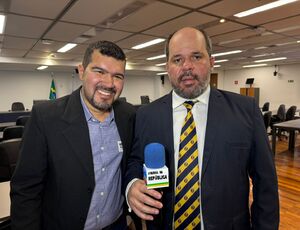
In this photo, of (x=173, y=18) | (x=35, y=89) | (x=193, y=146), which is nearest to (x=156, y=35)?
(x=173, y=18)

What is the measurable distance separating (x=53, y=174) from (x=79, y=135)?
24 centimetres

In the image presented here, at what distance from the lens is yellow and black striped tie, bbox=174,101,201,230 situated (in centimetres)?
103

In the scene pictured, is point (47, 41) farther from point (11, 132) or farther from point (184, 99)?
point (184, 99)

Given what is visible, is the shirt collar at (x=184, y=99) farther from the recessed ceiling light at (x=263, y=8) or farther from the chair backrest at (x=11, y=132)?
the chair backrest at (x=11, y=132)

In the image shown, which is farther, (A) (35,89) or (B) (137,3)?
(A) (35,89)

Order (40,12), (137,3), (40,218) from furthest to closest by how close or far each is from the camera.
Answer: (40,12) < (137,3) < (40,218)

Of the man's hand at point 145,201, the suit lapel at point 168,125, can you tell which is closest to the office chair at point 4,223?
the man's hand at point 145,201

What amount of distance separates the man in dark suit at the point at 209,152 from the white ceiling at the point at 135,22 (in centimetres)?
236

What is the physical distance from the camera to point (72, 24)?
4.12 metres

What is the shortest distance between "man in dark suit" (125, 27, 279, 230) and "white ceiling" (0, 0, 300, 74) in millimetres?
2356

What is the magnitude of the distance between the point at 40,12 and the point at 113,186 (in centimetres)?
333

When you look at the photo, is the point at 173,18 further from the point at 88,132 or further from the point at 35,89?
the point at 35,89

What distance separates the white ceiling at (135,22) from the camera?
3.19 meters

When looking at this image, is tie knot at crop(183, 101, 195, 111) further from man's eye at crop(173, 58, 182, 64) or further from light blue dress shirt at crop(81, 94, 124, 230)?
light blue dress shirt at crop(81, 94, 124, 230)
